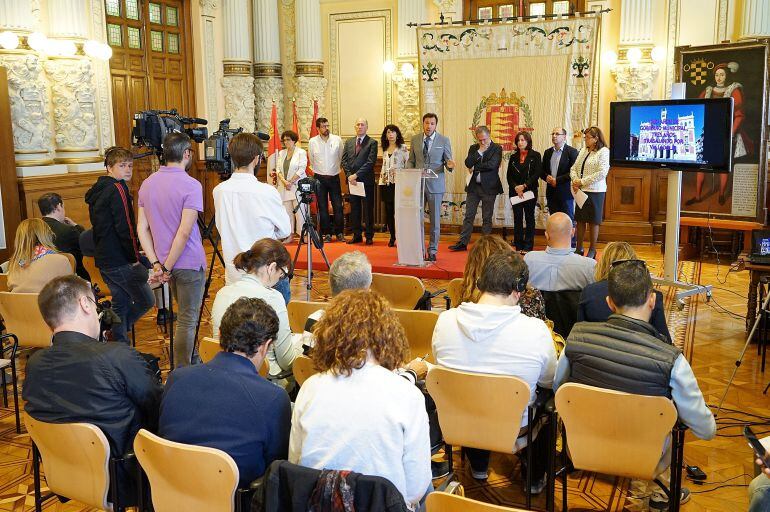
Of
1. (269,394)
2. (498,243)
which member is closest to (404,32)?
(498,243)

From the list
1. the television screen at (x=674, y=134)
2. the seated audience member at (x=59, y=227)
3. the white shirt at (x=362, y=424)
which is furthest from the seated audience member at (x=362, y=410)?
the television screen at (x=674, y=134)

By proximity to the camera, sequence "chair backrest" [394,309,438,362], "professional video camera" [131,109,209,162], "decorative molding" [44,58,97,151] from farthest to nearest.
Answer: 1. "decorative molding" [44,58,97,151]
2. "professional video camera" [131,109,209,162]
3. "chair backrest" [394,309,438,362]

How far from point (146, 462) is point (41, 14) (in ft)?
22.3

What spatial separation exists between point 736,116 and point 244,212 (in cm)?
613

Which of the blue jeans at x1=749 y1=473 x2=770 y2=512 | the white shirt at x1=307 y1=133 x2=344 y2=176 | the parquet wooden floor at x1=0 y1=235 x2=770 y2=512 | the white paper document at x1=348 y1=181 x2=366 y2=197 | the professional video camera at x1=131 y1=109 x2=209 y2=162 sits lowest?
the parquet wooden floor at x1=0 y1=235 x2=770 y2=512

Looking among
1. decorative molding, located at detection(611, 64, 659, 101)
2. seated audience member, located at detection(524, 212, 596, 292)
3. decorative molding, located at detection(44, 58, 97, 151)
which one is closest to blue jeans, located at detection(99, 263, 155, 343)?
seated audience member, located at detection(524, 212, 596, 292)

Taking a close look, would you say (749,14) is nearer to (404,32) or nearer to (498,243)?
(404,32)

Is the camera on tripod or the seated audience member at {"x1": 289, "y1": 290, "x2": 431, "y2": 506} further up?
the camera on tripod

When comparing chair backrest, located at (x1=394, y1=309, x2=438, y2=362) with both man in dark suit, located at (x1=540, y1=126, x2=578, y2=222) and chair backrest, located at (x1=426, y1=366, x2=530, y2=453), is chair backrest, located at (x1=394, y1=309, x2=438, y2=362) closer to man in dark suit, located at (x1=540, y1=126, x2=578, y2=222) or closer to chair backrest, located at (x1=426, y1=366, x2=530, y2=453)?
chair backrest, located at (x1=426, y1=366, x2=530, y2=453)

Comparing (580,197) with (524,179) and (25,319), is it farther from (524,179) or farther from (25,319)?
(25,319)

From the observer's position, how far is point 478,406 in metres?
2.89

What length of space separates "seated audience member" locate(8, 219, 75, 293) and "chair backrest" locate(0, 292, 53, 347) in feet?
0.87

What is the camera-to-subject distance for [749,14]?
838 centimetres

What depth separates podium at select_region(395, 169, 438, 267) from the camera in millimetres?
7527
